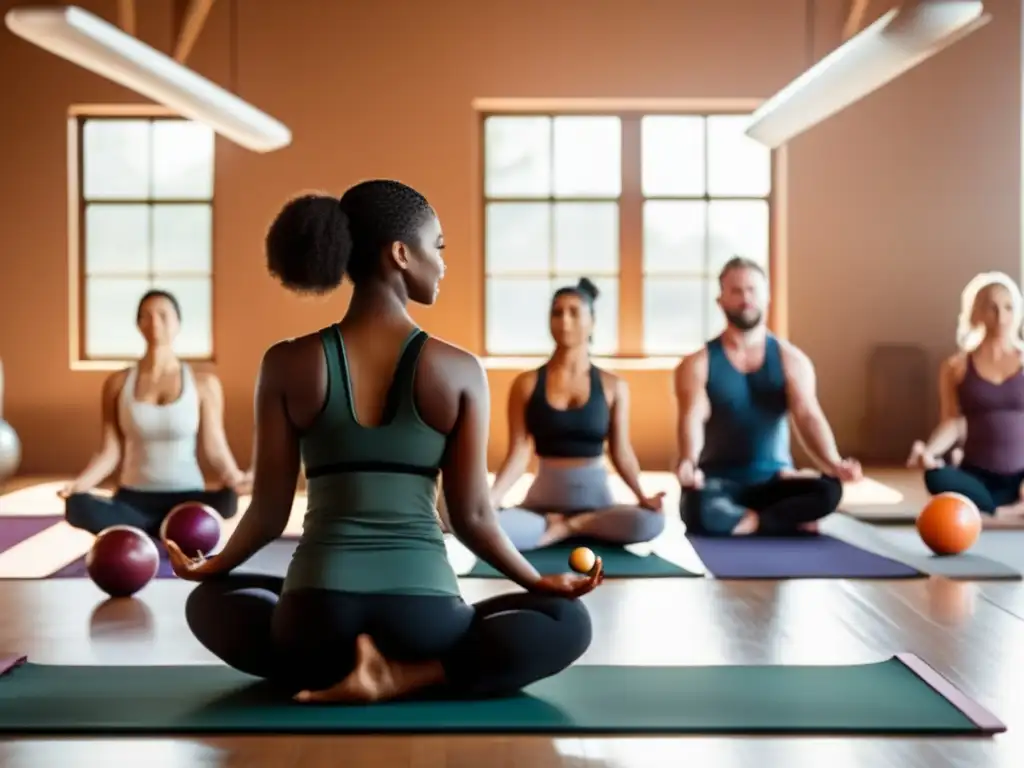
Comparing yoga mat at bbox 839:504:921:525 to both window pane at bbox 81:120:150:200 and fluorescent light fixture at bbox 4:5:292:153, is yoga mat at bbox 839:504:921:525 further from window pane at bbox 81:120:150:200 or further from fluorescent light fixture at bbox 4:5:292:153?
window pane at bbox 81:120:150:200

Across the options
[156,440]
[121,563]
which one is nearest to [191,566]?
[121,563]

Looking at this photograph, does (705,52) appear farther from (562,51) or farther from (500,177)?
(500,177)

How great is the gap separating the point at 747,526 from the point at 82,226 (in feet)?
19.1

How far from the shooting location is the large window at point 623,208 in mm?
10016

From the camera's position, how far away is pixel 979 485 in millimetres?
6492

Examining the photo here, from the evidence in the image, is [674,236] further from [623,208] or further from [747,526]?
[747,526]

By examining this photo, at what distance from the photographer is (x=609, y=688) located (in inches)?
130

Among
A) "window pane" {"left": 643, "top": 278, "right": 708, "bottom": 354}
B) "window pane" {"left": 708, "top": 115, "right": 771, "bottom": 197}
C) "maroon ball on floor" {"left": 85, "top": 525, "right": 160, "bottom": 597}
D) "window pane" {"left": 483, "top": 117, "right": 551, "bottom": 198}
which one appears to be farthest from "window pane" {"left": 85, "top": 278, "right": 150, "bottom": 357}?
"maroon ball on floor" {"left": 85, "top": 525, "right": 160, "bottom": 597}

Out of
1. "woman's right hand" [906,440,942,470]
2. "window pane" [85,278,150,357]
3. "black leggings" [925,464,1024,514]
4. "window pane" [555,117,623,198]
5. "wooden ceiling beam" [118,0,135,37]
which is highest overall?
"wooden ceiling beam" [118,0,135,37]

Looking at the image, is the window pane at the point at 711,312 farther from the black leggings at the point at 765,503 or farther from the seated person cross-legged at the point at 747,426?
the black leggings at the point at 765,503

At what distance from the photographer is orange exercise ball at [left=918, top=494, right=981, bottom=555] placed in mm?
5434

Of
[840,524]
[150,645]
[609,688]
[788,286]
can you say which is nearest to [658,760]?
[609,688]

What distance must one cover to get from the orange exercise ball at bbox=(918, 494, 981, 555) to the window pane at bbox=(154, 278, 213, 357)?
579 centimetres

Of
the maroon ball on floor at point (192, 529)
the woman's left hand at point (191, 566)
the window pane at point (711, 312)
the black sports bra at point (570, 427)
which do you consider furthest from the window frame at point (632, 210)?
the woman's left hand at point (191, 566)
